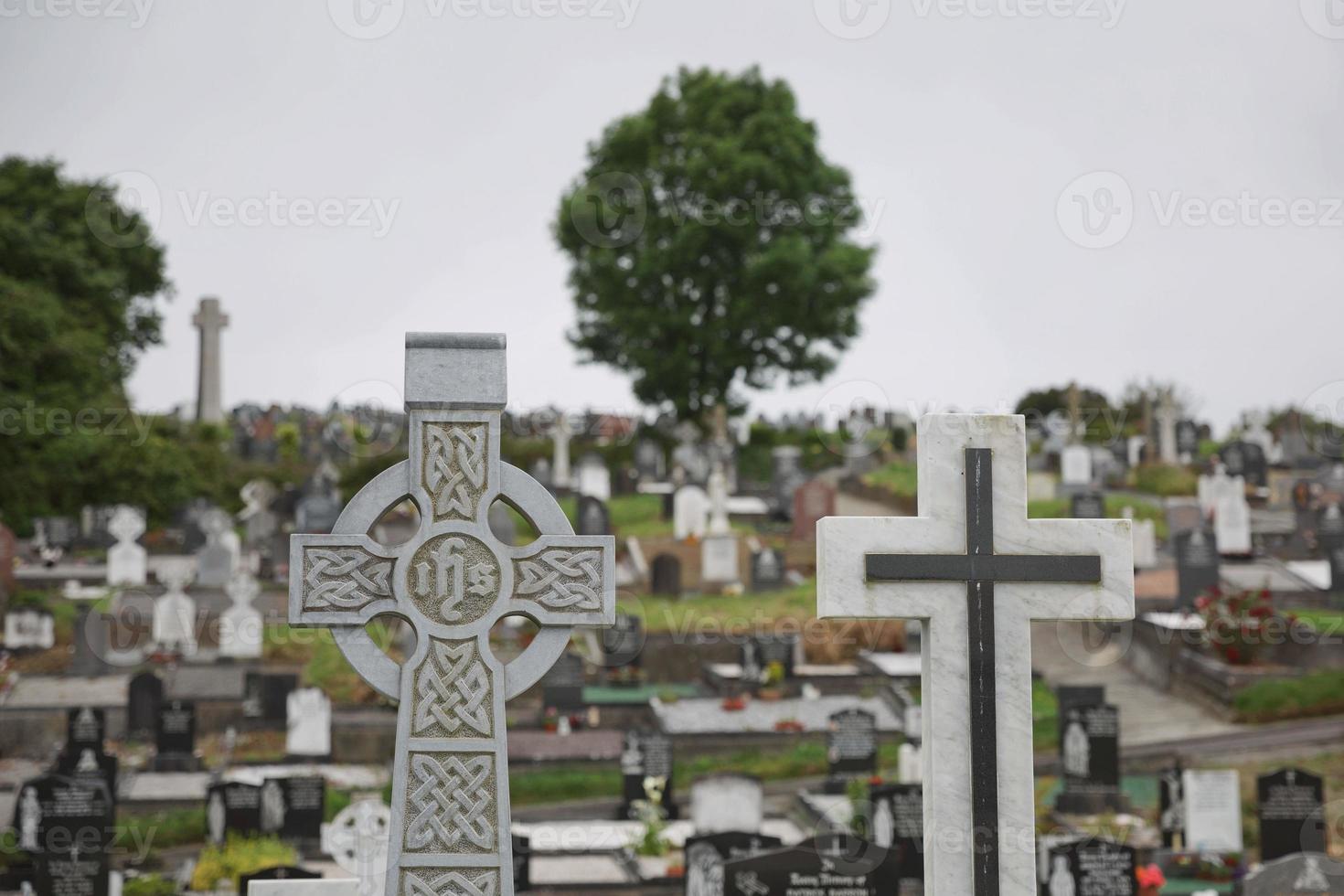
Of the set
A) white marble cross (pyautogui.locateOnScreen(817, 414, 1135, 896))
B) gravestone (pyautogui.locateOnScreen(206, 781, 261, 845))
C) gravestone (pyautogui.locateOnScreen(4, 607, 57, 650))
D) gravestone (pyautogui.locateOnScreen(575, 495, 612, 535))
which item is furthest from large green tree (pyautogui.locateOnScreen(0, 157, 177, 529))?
white marble cross (pyautogui.locateOnScreen(817, 414, 1135, 896))

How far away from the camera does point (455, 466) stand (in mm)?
5293

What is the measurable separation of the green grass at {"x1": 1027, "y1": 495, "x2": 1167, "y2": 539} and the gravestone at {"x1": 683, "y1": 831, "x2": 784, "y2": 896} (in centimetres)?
1666

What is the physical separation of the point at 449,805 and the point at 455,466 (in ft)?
3.94

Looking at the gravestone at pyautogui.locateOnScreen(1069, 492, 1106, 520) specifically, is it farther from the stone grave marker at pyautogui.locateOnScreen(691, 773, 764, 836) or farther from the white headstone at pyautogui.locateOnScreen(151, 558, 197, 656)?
the white headstone at pyautogui.locateOnScreen(151, 558, 197, 656)

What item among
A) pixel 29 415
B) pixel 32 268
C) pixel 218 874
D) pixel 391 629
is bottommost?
pixel 218 874

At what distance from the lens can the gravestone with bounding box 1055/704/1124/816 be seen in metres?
15.2

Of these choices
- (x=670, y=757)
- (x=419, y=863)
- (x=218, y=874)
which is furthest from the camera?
(x=670, y=757)

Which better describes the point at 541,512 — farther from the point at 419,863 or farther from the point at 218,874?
the point at 218,874

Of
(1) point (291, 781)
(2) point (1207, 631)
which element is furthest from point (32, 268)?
(2) point (1207, 631)

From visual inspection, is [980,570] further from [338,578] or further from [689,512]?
[689,512]

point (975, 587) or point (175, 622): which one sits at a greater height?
point (975, 587)

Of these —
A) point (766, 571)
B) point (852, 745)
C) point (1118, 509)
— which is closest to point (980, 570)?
point (852, 745)

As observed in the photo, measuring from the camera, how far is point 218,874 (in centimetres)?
1260

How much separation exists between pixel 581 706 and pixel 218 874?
20.7 feet
